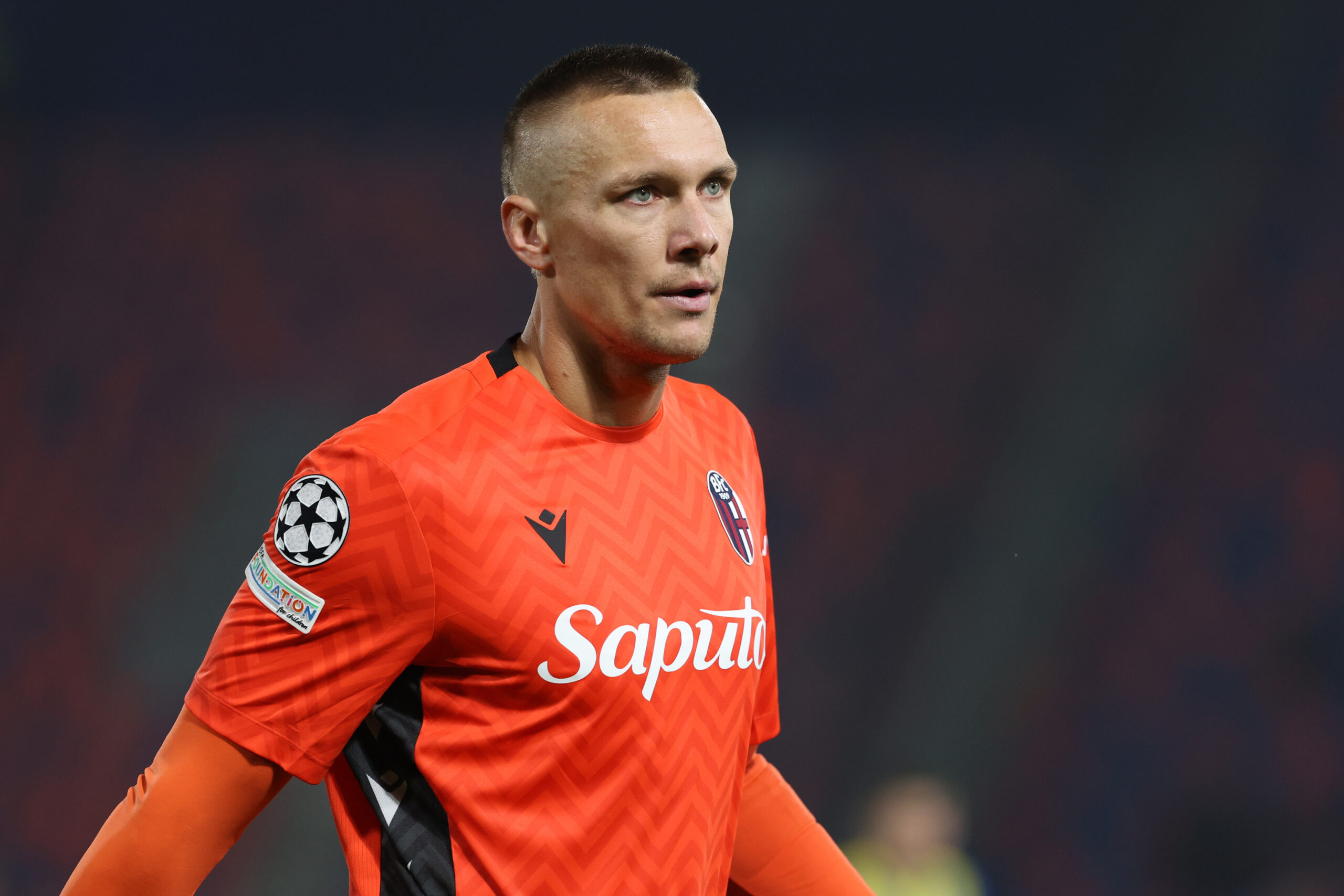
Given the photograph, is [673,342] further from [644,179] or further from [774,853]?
[774,853]

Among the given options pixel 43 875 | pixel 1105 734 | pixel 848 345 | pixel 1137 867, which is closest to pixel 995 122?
pixel 848 345

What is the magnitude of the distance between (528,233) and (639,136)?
0.18 m

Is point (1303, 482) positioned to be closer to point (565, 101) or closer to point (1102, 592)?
point (1102, 592)

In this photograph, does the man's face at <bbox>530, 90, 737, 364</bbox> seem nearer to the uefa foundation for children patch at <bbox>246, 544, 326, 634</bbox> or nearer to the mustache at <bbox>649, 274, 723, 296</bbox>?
the mustache at <bbox>649, 274, 723, 296</bbox>

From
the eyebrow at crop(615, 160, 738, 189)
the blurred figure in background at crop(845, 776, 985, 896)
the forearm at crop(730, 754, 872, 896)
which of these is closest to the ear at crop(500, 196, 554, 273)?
the eyebrow at crop(615, 160, 738, 189)

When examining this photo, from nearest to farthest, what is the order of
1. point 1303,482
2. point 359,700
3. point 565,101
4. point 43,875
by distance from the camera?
1. point 359,700
2. point 565,101
3. point 43,875
4. point 1303,482

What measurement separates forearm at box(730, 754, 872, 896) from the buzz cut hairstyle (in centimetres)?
84

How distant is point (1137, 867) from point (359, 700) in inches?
107

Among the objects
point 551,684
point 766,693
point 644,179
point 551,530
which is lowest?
point 766,693

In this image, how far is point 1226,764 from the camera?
3.25 metres

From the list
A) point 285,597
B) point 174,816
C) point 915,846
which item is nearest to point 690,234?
point 285,597

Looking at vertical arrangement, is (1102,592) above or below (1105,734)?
above

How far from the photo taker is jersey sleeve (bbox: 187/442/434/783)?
3.84 feet

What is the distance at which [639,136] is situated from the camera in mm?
1274
